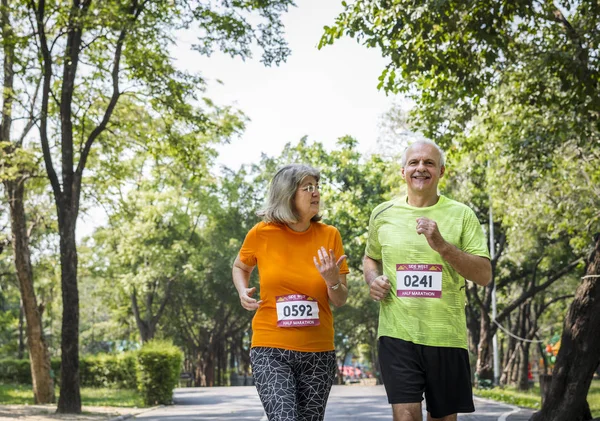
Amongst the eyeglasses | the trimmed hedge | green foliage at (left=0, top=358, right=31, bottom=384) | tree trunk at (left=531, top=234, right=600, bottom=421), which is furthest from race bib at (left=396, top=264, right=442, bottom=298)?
green foliage at (left=0, top=358, right=31, bottom=384)

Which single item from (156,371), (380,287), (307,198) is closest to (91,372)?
(156,371)

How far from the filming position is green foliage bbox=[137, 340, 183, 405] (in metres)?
22.7

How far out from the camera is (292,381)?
4.91 metres

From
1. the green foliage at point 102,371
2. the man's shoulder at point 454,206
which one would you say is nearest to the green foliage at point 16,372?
the green foliage at point 102,371

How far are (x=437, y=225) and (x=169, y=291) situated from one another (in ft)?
149

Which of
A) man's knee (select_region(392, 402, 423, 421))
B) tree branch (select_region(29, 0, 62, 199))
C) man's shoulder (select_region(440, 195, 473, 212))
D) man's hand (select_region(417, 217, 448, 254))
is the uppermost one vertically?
tree branch (select_region(29, 0, 62, 199))

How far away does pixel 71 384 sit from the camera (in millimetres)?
18672

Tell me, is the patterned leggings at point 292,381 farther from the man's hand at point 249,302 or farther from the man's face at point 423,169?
the man's face at point 423,169

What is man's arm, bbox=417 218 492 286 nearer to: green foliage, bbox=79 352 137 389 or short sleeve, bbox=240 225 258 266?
short sleeve, bbox=240 225 258 266

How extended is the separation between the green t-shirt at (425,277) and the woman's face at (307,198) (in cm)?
40

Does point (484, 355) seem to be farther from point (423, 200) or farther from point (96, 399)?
point (423, 200)

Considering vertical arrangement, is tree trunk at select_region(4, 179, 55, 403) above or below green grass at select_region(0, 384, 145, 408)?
above

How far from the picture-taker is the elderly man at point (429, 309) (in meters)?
4.72

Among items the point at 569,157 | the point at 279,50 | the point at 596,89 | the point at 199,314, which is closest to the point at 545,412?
the point at 596,89
